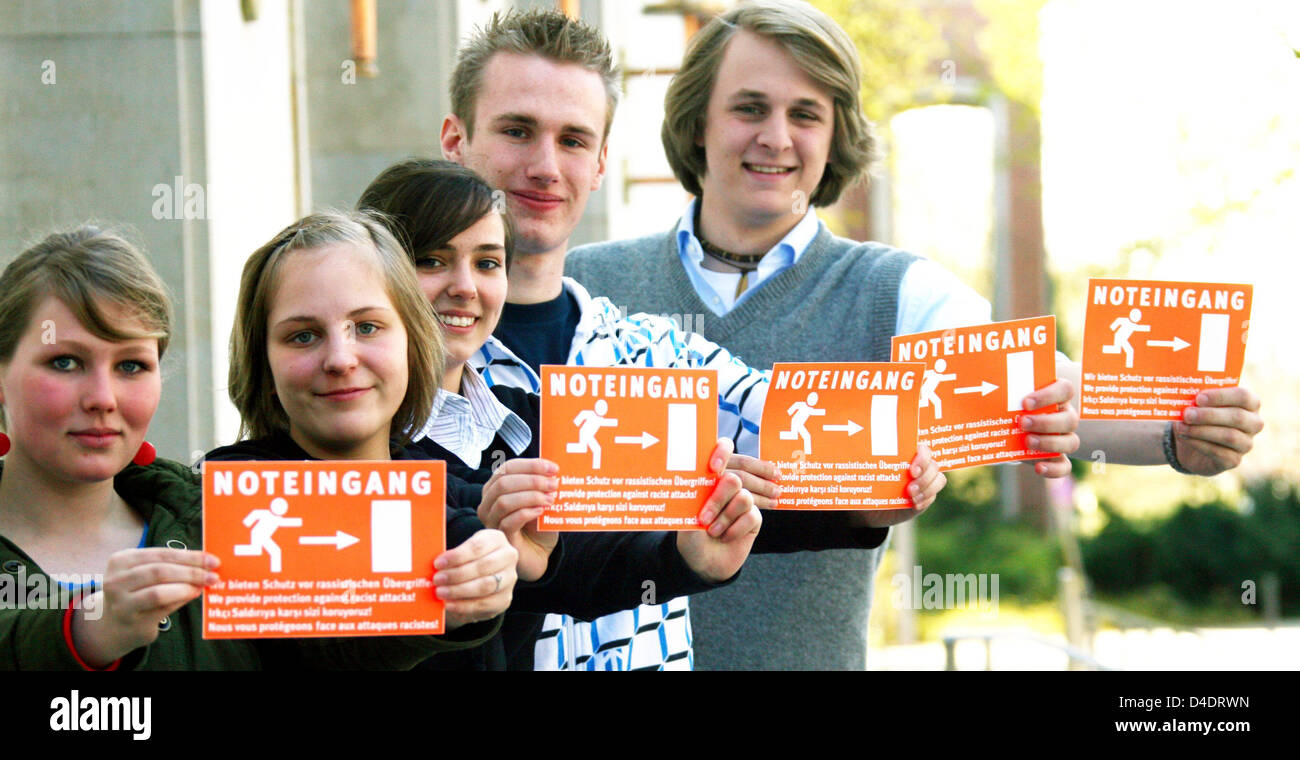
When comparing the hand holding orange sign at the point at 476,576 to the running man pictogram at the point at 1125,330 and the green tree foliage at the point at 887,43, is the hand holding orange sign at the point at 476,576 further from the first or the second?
the green tree foliage at the point at 887,43

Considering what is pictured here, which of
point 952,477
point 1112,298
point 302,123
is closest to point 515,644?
point 1112,298

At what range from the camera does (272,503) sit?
2.25 metres

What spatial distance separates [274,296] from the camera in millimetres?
2434

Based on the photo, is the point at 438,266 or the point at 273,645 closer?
the point at 273,645

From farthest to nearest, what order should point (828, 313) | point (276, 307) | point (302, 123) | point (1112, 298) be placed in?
1. point (302, 123)
2. point (828, 313)
3. point (1112, 298)
4. point (276, 307)

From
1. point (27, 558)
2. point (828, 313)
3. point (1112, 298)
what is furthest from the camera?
point (828, 313)

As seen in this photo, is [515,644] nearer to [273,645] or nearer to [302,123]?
[273,645]

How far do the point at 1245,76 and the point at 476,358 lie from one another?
7.60m

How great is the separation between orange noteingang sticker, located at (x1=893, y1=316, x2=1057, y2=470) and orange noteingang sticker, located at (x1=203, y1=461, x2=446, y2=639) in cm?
106

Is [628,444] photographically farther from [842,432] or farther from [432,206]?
[432,206]

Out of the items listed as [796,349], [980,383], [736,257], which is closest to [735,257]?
[736,257]

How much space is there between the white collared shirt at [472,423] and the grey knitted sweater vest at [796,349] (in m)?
0.77

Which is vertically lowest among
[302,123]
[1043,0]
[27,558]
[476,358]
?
[27,558]

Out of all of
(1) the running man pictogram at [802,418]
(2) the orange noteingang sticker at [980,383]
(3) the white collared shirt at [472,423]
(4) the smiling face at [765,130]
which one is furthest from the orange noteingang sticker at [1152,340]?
(3) the white collared shirt at [472,423]
